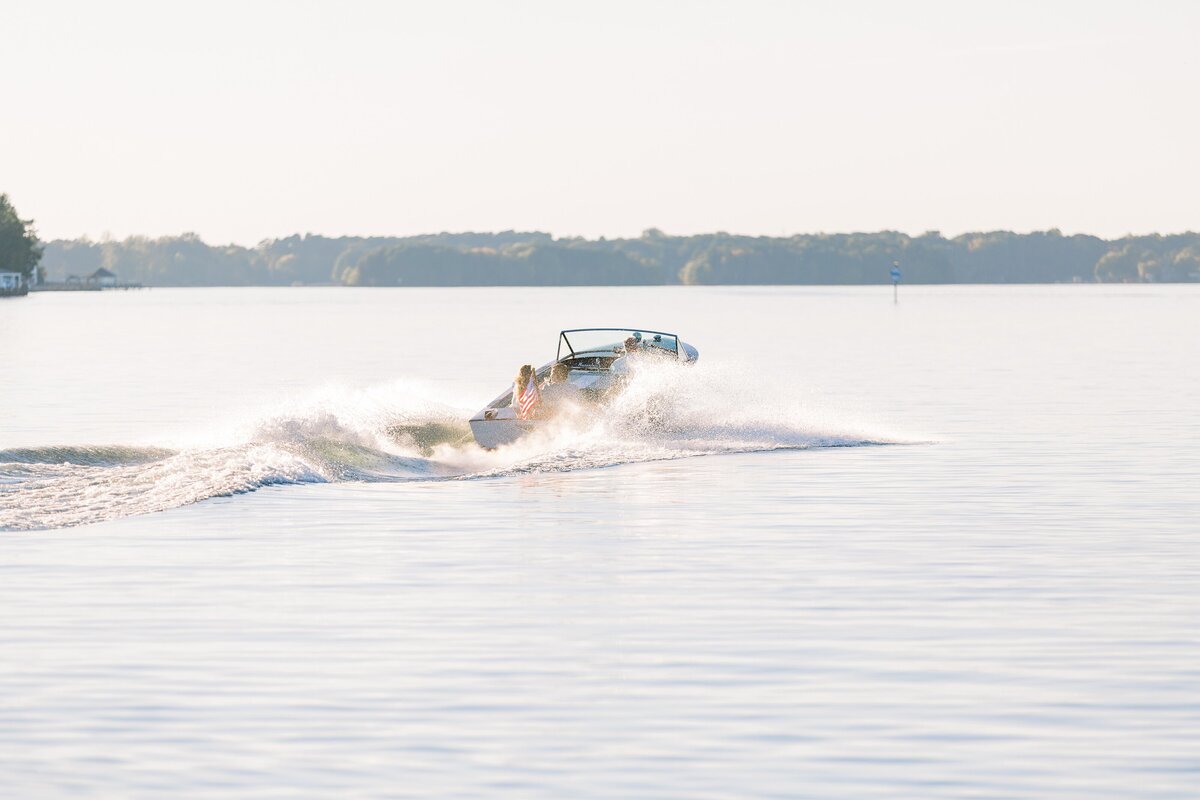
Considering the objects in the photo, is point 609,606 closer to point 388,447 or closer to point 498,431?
point 498,431

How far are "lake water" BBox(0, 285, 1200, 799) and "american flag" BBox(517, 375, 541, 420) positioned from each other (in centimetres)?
66

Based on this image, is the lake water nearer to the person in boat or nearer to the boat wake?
the boat wake

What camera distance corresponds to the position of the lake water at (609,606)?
12.0 metres

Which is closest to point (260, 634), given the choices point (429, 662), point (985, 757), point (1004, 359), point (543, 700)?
point (429, 662)

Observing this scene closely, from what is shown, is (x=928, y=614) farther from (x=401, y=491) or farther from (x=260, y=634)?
(x=401, y=491)

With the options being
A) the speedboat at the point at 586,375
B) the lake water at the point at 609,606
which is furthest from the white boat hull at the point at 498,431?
the lake water at the point at 609,606

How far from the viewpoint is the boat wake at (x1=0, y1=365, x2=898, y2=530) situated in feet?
86.0

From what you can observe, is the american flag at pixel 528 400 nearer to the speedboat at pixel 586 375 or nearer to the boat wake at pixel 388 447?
the speedboat at pixel 586 375

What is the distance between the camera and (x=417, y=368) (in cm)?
7856

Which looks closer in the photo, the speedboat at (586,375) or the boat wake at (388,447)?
the boat wake at (388,447)

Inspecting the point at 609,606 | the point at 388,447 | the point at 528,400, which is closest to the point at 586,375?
the point at 528,400

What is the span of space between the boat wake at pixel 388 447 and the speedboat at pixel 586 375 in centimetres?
30

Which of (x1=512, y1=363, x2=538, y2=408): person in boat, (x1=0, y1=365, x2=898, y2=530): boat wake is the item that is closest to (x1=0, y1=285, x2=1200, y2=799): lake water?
(x1=0, y1=365, x2=898, y2=530): boat wake

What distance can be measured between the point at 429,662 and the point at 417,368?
2519 inches
